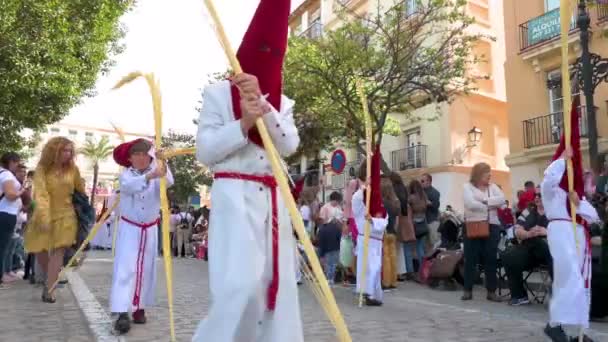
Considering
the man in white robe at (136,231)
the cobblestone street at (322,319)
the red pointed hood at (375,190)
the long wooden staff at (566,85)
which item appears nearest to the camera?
the long wooden staff at (566,85)

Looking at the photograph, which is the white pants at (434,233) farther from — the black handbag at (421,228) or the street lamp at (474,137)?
the street lamp at (474,137)

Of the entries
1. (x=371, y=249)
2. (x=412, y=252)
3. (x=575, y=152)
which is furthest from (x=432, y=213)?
(x=575, y=152)

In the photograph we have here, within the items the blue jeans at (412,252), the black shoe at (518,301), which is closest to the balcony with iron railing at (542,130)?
the blue jeans at (412,252)

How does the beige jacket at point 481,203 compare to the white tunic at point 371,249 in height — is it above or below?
above

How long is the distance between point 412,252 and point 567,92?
757 centimetres

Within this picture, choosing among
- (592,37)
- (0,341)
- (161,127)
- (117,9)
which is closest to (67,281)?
(0,341)

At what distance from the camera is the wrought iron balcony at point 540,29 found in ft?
66.4

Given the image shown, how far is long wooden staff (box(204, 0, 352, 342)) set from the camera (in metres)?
2.51

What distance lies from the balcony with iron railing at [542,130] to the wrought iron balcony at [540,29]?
248 centimetres

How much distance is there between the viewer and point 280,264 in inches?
125

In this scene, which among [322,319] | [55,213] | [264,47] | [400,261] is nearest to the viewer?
[264,47]

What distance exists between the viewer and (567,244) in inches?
213

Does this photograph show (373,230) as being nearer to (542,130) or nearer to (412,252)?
(412,252)

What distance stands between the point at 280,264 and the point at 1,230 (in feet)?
23.1
